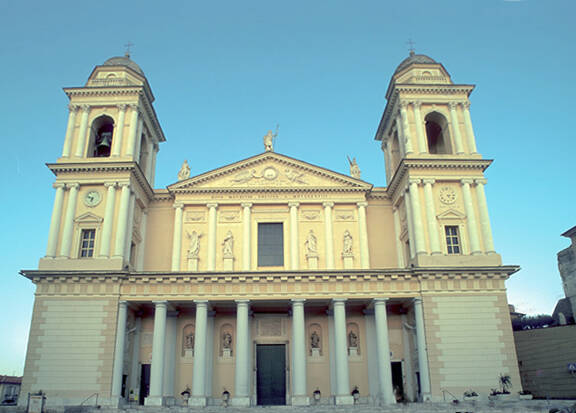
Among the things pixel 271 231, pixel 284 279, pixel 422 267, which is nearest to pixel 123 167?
pixel 271 231

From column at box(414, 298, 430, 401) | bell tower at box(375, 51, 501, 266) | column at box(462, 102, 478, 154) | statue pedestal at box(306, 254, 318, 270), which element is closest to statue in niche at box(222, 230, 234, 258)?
statue pedestal at box(306, 254, 318, 270)

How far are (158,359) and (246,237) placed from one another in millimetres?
7922

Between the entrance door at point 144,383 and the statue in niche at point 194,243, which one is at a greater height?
the statue in niche at point 194,243

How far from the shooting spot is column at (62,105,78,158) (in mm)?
27000

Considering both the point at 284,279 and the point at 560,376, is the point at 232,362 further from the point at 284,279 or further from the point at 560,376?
the point at 560,376

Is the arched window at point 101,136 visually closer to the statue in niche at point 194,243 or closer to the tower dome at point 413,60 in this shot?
the statue in niche at point 194,243

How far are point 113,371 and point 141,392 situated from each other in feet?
12.0

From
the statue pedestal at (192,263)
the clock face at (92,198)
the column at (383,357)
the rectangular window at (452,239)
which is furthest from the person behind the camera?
the statue pedestal at (192,263)

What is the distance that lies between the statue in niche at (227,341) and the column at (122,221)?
7.08 m

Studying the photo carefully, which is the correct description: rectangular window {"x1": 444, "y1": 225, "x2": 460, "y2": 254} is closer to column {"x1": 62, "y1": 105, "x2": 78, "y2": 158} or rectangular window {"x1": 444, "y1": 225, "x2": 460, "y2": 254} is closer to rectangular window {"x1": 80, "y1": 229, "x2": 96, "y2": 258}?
rectangular window {"x1": 80, "y1": 229, "x2": 96, "y2": 258}

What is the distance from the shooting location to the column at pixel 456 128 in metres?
27.3

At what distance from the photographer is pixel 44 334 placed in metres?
23.1

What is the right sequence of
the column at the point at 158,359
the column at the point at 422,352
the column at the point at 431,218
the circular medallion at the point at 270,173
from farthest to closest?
1. the circular medallion at the point at 270,173
2. the column at the point at 431,218
3. the column at the point at 422,352
4. the column at the point at 158,359

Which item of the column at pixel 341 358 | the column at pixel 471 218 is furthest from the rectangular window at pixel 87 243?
the column at pixel 471 218
